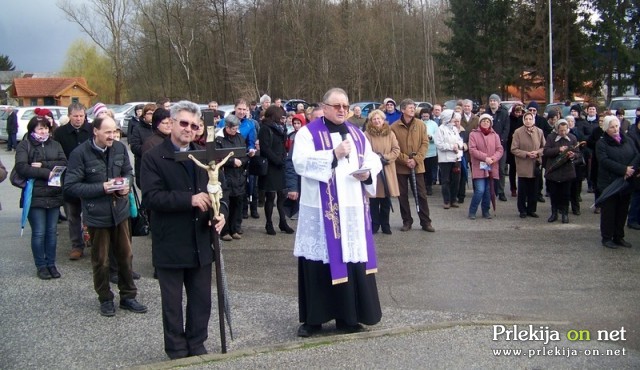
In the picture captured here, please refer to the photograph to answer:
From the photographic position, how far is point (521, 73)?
42.5m

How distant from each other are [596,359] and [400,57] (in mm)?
50851

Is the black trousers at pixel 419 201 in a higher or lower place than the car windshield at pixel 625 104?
lower

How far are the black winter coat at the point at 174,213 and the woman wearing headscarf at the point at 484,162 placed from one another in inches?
294

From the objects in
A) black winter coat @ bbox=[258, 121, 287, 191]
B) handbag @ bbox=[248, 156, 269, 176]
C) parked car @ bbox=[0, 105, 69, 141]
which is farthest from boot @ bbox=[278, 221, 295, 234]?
parked car @ bbox=[0, 105, 69, 141]

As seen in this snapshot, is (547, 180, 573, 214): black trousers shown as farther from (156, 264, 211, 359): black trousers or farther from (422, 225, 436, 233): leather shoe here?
(156, 264, 211, 359): black trousers

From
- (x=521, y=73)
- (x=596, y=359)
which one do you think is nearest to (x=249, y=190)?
(x=596, y=359)

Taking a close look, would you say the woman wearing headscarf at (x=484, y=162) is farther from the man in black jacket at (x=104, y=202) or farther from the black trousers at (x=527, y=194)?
the man in black jacket at (x=104, y=202)

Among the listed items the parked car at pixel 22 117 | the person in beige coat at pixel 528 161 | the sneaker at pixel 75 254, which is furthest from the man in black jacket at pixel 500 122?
the parked car at pixel 22 117

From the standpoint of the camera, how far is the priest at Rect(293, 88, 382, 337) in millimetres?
5609

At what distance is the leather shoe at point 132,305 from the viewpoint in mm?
6457

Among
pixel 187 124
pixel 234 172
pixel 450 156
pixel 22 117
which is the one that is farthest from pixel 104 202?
pixel 22 117

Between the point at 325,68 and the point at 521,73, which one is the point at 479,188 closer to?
the point at 521,73

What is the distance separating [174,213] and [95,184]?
1.85 m

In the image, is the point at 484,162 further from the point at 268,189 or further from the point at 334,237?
the point at 334,237
